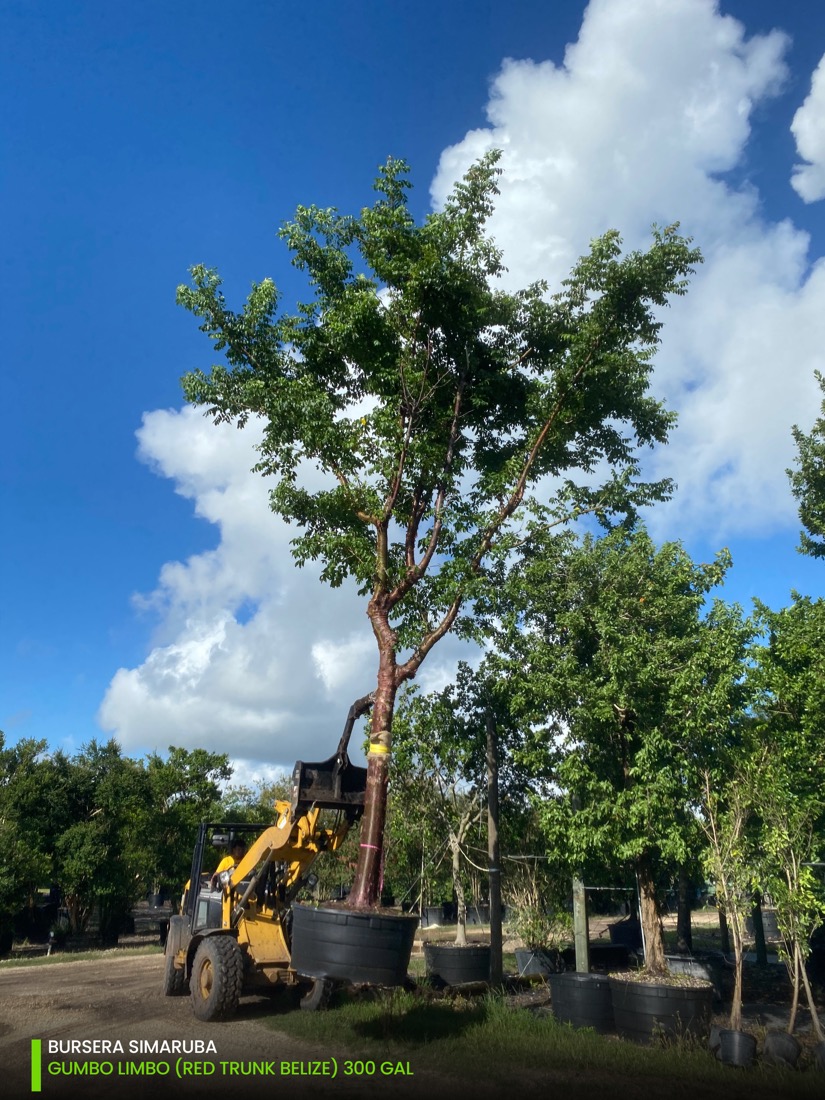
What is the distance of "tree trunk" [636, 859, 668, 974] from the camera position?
11.0 meters

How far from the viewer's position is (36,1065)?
26.6 ft

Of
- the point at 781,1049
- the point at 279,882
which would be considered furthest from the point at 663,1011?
the point at 279,882

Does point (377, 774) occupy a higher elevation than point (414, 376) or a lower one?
lower

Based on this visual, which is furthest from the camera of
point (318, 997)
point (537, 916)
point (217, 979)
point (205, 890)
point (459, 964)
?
point (537, 916)

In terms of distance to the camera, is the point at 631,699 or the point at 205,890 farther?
the point at 205,890

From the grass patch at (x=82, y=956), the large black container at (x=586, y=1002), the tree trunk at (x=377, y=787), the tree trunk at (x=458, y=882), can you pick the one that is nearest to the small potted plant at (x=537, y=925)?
the tree trunk at (x=458, y=882)

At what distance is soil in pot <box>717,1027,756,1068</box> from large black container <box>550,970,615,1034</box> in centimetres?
196

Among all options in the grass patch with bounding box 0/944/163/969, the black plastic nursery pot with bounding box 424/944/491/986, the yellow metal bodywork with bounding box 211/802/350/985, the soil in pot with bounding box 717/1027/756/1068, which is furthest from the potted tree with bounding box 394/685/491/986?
the grass patch with bounding box 0/944/163/969

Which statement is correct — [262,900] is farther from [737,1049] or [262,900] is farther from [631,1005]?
[737,1049]

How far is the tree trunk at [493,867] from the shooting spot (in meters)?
12.5

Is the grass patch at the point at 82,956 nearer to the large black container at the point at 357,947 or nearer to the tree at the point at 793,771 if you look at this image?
the large black container at the point at 357,947

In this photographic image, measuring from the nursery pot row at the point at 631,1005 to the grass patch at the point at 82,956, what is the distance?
15926 millimetres

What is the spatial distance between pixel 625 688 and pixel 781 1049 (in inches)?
175

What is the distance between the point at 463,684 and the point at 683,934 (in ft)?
26.4
